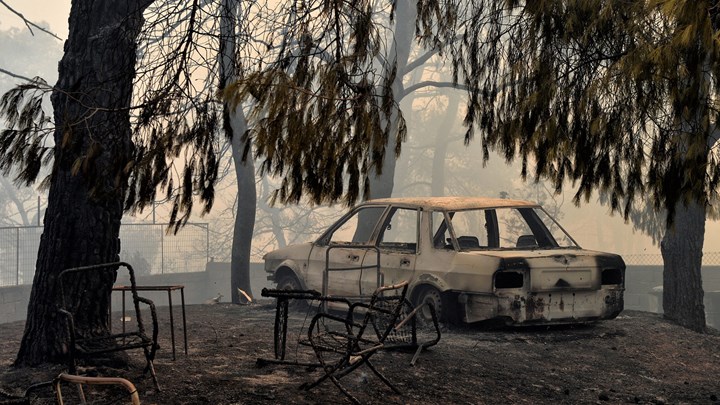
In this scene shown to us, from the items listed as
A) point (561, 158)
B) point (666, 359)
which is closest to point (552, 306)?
point (666, 359)

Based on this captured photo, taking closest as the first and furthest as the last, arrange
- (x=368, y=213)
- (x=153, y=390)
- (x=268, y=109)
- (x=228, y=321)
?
(x=268, y=109) → (x=153, y=390) → (x=228, y=321) → (x=368, y=213)

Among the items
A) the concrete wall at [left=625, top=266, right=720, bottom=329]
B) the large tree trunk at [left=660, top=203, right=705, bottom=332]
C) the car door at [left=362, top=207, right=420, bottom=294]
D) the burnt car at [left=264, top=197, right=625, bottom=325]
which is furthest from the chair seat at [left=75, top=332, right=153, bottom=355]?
the concrete wall at [left=625, top=266, right=720, bottom=329]

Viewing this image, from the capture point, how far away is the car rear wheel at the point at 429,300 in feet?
35.3

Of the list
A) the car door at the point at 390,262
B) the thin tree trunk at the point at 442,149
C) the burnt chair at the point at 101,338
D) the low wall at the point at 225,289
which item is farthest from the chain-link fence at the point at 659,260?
the burnt chair at the point at 101,338

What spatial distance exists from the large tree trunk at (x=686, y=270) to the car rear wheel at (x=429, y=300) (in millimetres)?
4758

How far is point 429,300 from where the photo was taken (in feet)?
35.9

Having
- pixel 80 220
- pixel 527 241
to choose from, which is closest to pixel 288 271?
pixel 527 241

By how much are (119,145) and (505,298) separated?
A: 489cm

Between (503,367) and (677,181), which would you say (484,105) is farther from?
(503,367)

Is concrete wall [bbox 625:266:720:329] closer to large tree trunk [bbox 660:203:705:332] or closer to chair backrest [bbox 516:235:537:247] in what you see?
large tree trunk [bbox 660:203:705:332]

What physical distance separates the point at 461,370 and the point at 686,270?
6877 mm

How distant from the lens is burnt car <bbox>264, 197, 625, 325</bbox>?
1036 centimetres

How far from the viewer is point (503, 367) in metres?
9.11

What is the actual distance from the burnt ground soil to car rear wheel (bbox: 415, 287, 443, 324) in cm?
29
